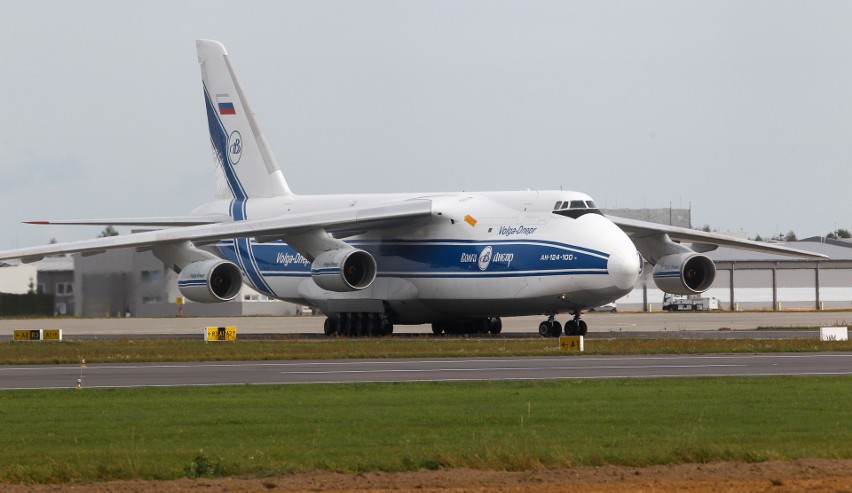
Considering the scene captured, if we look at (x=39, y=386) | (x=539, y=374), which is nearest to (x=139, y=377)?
(x=39, y=386)

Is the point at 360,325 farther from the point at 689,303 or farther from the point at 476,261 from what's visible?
the point at 689,303

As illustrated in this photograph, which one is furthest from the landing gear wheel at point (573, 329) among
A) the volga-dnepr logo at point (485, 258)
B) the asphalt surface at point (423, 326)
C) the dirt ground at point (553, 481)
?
the dirt ground at point (553, 481)

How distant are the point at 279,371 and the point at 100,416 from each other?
26.6 ft

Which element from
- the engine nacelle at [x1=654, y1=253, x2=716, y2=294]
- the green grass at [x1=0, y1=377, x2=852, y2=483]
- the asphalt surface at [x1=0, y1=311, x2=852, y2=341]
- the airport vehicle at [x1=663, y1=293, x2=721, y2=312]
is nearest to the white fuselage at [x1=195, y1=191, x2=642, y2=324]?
the asphalt surface at [x1=0, y1=311, x2=852, y2=341]

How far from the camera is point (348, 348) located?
33.1 m

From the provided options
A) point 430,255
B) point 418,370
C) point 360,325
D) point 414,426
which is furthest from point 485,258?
point 414,426

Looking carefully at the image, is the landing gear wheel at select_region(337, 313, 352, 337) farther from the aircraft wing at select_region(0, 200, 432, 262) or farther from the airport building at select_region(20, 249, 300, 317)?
the airport building at select_region(20, 249, 300, 317)

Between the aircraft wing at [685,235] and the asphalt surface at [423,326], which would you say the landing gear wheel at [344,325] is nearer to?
the asphalt surface at [423,326]

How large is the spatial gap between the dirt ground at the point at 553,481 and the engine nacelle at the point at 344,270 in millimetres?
25585

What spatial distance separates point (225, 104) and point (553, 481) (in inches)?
1440

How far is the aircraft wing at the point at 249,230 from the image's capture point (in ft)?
126

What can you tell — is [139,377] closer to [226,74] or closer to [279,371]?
[279,371]

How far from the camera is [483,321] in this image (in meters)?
43.0

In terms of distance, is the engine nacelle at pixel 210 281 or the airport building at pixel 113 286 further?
the airport building at pixel 113 286
